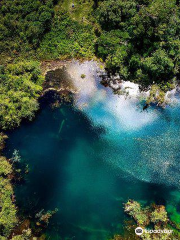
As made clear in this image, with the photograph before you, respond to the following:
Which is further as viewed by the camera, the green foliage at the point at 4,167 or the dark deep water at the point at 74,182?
the dark deep water at the point at 74,182

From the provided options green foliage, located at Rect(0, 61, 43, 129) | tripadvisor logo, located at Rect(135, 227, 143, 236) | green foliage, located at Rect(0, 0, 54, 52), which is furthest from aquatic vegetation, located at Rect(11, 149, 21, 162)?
tripadvisor logo, located at Rect(135, 227, 143, 236)

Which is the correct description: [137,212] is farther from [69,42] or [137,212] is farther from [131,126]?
[69,42]

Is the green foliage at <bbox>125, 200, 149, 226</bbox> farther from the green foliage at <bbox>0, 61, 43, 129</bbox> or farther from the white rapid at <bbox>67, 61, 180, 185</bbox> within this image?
the green foliage at <bbox>0, 61, 43, 129</bbox>

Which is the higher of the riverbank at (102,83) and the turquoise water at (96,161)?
the riverbank at (102,83)

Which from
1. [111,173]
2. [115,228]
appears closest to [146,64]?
[111,173]

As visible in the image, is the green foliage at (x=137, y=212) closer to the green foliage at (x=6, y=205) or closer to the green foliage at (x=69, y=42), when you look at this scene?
the green foliage at (x=6, y=205)

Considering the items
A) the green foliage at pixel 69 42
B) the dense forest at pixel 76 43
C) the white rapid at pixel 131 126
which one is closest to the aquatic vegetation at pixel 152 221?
the white rapid at pixel 131 126

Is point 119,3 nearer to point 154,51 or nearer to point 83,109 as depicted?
point 154,51
